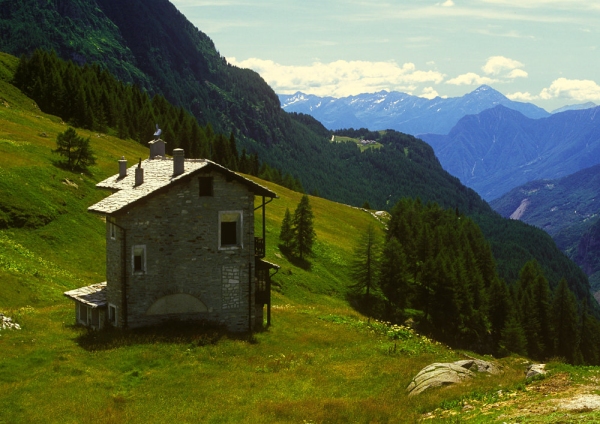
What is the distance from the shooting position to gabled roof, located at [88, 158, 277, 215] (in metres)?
34.9

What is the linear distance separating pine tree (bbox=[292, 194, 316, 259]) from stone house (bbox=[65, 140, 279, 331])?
42.2 m

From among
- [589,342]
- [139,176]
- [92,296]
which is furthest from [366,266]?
[589,342]

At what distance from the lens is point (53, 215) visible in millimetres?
58750

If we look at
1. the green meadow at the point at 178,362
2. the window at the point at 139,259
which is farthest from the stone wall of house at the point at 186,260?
the green meadow at the point at 178,362

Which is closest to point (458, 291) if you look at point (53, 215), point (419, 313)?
point (419, 313)

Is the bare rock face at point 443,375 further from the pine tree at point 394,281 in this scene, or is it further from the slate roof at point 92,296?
the pine tree at point 394,281

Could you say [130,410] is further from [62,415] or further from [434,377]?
[434,377]

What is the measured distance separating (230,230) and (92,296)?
29.8 ft

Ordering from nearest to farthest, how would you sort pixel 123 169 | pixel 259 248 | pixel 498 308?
pixel 259 248 → pixel 123 169 → pixel 498 308

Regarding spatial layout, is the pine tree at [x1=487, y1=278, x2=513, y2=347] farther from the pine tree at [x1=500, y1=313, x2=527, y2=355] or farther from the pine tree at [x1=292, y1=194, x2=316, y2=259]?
the pine tree at [x1=292, y1=194, x2=316, y2=259]

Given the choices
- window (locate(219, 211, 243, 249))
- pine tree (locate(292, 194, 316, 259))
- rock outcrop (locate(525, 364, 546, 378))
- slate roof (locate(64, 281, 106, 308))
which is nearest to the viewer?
rock outcrop (locate(525, 364, 546, 378))

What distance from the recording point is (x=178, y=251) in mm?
35938

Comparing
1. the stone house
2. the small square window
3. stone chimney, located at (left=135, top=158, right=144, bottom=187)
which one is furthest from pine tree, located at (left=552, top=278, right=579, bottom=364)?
stone chimney, located at (left=135, top=158, right=144, bottom=187)

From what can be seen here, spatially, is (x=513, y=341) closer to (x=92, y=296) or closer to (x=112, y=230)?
(x=92, y=296)
